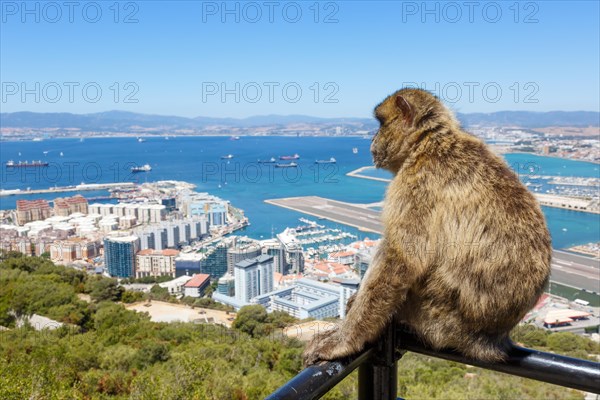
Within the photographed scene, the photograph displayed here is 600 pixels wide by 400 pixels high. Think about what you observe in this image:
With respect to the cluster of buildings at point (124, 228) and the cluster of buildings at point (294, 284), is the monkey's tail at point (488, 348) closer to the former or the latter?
the cluster of buildings at point (294, 284)

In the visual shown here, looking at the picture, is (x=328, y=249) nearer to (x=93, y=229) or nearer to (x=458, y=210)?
(x=93, y=229)

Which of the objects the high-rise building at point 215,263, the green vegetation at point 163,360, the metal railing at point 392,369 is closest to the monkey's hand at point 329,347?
the metal railing at point 392,369

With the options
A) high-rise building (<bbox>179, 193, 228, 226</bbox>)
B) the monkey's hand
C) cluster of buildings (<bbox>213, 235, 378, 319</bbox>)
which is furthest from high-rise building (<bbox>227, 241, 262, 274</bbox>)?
the monkey's hand

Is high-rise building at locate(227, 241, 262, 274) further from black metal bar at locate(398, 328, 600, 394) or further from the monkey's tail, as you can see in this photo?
black metal bar at locate(398, 328, 600, 394)

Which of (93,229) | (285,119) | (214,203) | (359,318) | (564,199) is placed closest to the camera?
(359,318)

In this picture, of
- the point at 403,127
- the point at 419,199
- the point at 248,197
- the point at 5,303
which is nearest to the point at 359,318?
the point at 419,199

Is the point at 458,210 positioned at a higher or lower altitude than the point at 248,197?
higher

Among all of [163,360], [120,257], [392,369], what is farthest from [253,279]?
[392,369]
